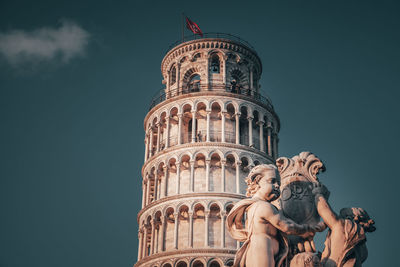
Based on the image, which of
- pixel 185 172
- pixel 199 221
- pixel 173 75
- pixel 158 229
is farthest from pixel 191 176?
pixel 173 75

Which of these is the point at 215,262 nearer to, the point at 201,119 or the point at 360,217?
the point at 201,119

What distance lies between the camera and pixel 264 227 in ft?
18.6

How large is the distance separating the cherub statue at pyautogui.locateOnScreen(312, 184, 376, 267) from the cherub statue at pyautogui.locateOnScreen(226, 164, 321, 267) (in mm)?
204

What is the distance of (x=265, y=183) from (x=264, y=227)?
A: 53 centimetres

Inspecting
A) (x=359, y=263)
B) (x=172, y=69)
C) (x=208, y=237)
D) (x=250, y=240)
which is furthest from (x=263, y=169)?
(x=172, y=69)

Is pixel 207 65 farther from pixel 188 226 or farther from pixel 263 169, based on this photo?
pixel 263 169

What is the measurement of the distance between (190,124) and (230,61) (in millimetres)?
6473

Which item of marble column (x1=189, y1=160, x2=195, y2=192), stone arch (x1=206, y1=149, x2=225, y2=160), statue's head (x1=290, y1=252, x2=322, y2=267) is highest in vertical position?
stone arch (x1=206, y1=149, x2=225, y2=160)

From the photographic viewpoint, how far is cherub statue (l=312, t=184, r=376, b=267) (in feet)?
19.5

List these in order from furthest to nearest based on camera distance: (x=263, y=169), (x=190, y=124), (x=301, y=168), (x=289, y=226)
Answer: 1. (x=190, y=124)
2. (x=301, y=168)
3. (x=263, y=169)
4. (x=289, y=226)

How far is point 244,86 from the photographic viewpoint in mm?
47031

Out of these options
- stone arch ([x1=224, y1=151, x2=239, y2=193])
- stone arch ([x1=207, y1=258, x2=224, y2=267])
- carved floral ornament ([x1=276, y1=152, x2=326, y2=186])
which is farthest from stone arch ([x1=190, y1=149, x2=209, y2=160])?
carved floral ornament ([x1=276, y1=152, x2=326, y2=186])

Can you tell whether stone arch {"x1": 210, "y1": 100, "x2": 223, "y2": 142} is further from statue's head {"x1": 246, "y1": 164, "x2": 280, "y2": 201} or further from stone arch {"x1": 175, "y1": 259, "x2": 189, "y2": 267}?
statue's head {"x1": 246, "y1": 164, "x2": 280, "y2": 201}

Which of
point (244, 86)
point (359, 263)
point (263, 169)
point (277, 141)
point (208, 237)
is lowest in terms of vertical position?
point (359, 263)
